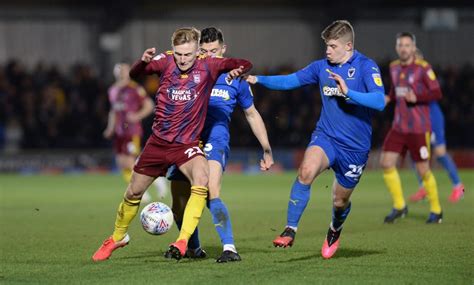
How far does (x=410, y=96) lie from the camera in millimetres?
13047

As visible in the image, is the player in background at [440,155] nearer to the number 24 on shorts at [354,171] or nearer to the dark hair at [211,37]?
the number 24 on shorts at [354,171]

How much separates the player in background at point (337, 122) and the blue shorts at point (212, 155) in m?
0.66

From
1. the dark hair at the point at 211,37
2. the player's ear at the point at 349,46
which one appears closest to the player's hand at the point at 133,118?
the dark hair at the point at 211,37

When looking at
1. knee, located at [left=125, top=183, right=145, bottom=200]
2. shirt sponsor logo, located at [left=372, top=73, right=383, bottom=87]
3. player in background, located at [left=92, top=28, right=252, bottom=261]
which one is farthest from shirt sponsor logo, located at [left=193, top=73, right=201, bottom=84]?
shirt sponsor logo, located at [left=372, top=73, right=383, bottom=87]

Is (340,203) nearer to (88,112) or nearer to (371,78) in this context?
(371,78)

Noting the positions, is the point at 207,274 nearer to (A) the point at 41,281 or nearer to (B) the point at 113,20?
(A) the point at 41,281

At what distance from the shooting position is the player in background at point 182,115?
832 cm

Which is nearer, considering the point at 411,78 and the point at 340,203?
the point at 340,203

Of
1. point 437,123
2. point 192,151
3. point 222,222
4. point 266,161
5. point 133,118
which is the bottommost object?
point 133,118

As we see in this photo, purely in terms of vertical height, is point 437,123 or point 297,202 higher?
point 297,202

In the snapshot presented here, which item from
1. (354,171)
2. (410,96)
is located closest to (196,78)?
(354,171)

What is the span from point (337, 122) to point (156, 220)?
1.83 meters

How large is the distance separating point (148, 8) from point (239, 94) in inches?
914

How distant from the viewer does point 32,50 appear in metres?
30.6
